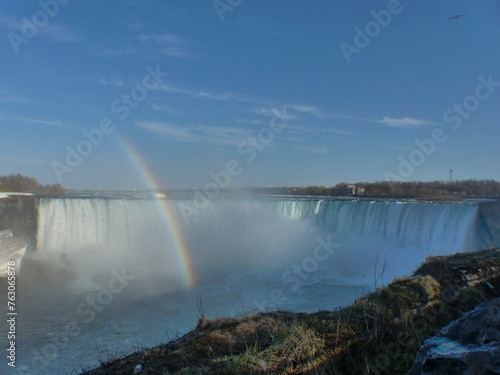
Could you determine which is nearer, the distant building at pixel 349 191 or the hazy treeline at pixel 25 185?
the hazy treeline at pixel 25 185

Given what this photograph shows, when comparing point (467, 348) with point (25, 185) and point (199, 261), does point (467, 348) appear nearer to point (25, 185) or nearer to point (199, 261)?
point (199, 261)

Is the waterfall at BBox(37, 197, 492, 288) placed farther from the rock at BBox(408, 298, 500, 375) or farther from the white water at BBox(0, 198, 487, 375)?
the rock at BBox(408, 298, 500, 375)

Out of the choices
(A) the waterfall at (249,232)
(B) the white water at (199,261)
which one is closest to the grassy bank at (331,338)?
(B) the white water at (199,261)

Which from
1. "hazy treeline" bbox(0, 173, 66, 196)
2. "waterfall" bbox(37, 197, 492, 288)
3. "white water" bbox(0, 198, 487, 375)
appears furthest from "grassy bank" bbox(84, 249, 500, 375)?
"hazy treeline" bbox(0, 173, 66, 196)

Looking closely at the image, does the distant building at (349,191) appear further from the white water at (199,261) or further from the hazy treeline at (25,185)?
the hazy treeline at (25,185)

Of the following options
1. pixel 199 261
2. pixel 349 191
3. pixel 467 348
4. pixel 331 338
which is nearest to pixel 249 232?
pixel 199 261

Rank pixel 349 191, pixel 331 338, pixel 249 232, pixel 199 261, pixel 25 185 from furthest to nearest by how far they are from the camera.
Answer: pixel 349 191
pixel 25 185
pixel 249 232
pixel 199 261
pixel 331 338
